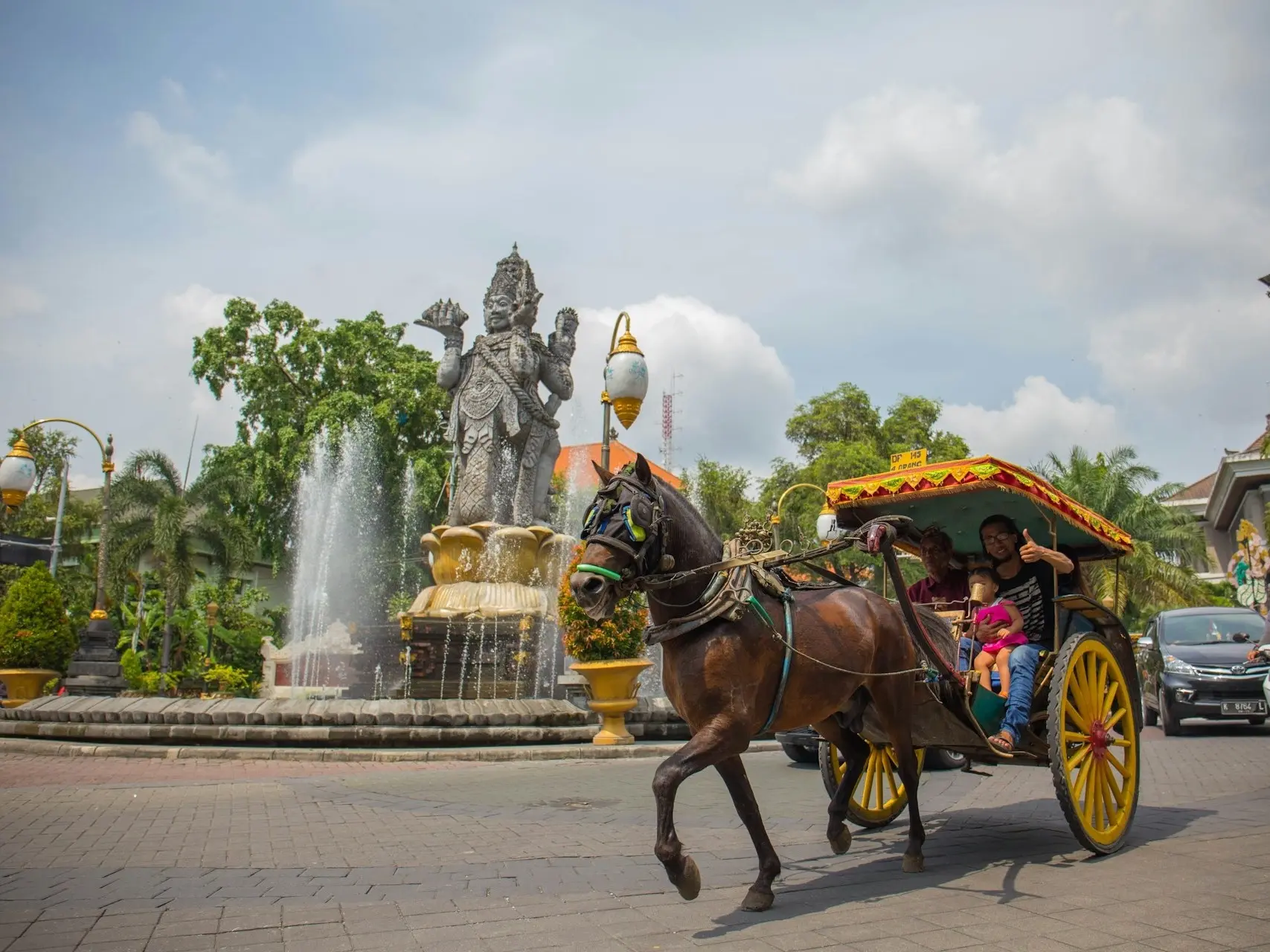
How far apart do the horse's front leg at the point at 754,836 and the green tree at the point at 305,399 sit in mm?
30259

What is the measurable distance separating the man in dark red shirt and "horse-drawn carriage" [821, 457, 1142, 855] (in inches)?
8.7

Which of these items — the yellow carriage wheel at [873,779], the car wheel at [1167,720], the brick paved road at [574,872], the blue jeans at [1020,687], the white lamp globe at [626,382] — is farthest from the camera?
the car wheel at [1167,720]

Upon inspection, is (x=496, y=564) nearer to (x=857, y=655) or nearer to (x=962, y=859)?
(x=962, y=859)

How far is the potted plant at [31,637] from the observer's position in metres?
15.5

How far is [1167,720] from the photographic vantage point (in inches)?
535

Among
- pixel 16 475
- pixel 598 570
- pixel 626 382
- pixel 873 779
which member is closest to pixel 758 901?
pixel 598 570

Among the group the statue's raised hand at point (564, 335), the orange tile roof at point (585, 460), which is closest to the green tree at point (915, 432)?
the orange tile roof at point (585, 460)

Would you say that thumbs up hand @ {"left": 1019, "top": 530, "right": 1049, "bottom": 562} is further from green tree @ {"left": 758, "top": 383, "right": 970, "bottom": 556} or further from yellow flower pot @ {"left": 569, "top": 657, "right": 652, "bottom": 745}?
green tree @ {"left": 758, "top": 383, "right": 970, "bottom": 556}

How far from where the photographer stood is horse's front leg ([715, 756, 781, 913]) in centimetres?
452

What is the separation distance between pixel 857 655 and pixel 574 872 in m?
2.01

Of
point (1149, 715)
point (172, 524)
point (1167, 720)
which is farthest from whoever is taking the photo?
point (172, 524)

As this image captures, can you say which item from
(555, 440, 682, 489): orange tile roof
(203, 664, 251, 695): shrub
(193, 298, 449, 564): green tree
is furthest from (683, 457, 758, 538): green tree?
(203, 664, 251, 695): shrub

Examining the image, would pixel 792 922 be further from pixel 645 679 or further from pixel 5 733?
pixel 645 679

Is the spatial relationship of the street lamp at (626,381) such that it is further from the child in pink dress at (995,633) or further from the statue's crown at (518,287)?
the statue's crown at (518,287)
